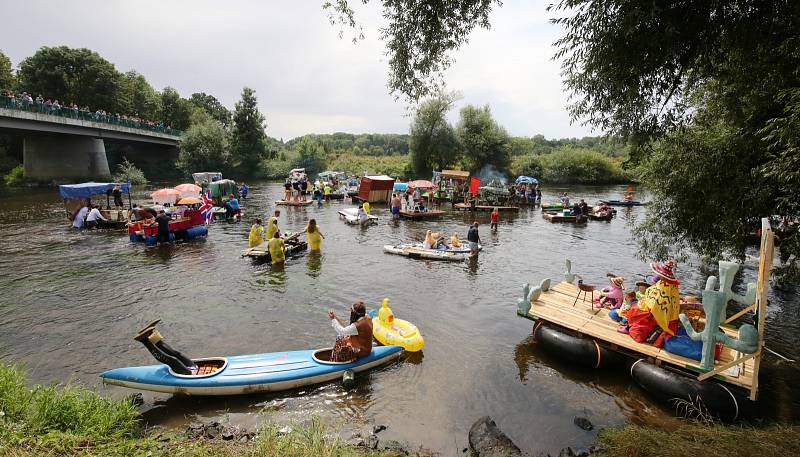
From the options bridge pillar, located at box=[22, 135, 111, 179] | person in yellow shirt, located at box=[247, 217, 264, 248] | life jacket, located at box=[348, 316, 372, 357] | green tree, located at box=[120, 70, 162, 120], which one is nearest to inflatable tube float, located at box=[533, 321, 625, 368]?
life jacket, located at box=[348, 316, 372, 357]

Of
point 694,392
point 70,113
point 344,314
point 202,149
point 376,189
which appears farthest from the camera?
point 202,149

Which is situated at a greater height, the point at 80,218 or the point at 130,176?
the point at 130,176

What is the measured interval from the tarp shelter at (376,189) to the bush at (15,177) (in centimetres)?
4174

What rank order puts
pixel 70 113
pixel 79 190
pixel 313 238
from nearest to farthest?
pixel 313 238 → pixel 79 190 → pixel 70 113

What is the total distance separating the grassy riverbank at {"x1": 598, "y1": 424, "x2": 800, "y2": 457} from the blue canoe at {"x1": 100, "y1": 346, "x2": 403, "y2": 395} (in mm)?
5002

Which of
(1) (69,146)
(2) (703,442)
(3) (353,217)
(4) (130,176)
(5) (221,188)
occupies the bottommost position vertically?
(2) (703,442)

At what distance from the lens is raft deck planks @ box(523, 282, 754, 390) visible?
8039 millimetres

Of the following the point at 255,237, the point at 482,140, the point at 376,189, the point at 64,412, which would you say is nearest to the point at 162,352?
the point at 64,412

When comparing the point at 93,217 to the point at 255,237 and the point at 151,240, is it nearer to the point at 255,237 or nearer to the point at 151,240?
the point at 151,240

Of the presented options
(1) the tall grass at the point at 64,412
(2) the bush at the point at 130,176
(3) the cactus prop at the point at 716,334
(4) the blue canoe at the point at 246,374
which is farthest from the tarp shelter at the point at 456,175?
(2) the bush at the point at 130,176

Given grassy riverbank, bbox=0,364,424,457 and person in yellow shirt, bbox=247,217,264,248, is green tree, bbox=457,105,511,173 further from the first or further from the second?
grassy riverbank, bbox=0,364,424,457

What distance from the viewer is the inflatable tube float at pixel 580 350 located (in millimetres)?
9469

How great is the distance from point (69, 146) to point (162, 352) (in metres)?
57.0

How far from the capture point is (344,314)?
42.1 feet
